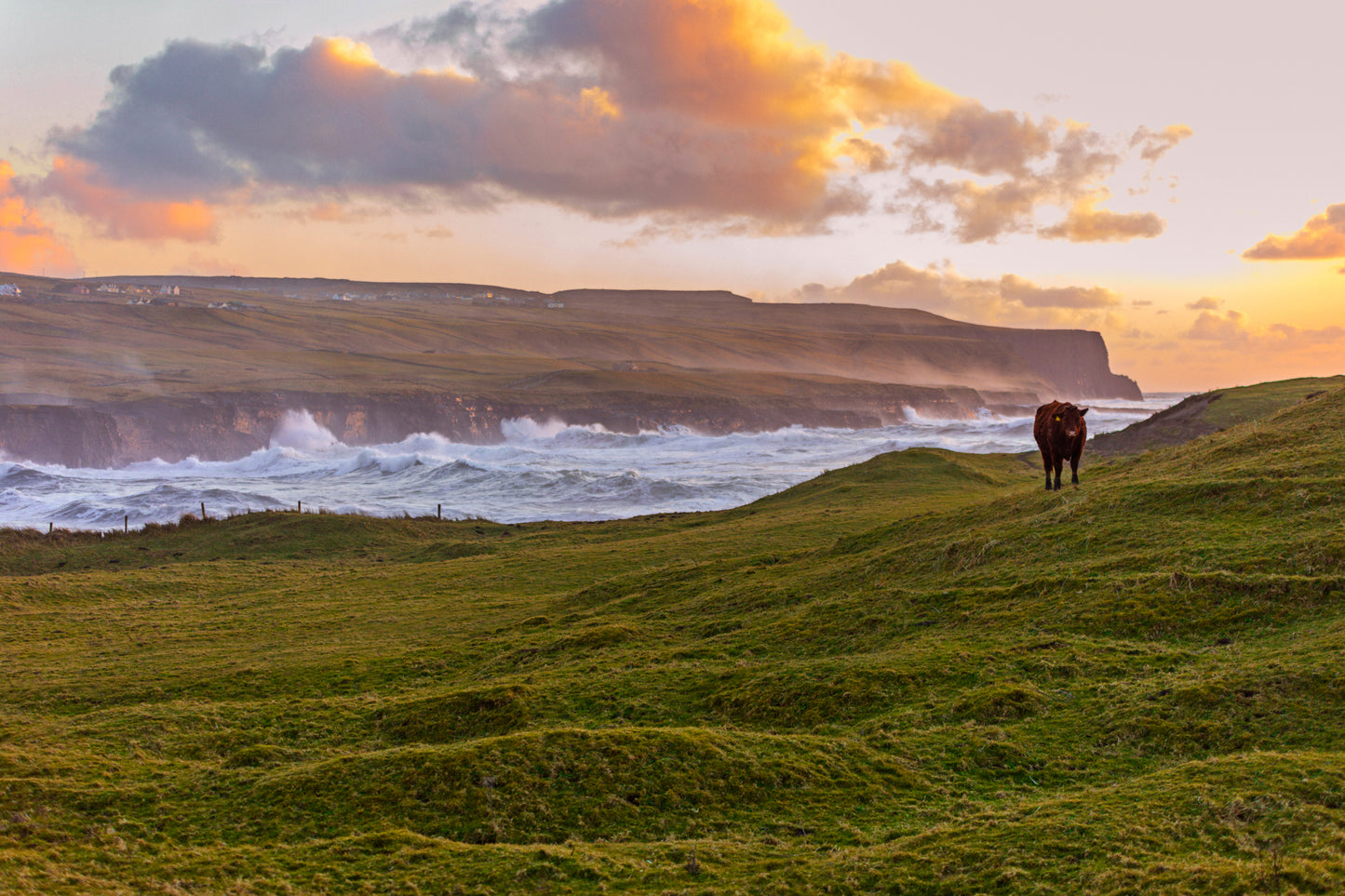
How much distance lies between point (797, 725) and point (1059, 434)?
10768 mm

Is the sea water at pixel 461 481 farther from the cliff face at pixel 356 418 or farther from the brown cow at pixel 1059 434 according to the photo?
the brown cow at pixel 1059 434

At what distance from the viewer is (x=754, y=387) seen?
6255 inches

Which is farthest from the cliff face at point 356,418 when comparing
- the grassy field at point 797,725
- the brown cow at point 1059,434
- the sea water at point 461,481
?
the brown cow at point 1059,434

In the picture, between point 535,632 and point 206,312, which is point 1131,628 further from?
point 206,312

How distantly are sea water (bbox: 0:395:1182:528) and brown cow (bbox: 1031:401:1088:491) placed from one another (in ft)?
102

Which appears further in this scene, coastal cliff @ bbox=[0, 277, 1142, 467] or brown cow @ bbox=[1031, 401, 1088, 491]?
coastal cliff @ bbox=[0, 277, 1142, 467]

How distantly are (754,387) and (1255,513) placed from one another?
481ft

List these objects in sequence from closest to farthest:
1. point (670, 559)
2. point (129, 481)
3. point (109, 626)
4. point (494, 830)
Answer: point (494, 830)
point (109, 626)
point (670, 559)
point (129, 481)

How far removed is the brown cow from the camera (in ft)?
58.2

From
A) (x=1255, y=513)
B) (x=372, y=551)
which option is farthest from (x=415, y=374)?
(x=1255, y=513)

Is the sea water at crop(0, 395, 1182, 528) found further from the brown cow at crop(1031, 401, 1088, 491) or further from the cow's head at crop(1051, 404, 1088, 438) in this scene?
the cow's head at crop(1051, 404, 1088, 438)

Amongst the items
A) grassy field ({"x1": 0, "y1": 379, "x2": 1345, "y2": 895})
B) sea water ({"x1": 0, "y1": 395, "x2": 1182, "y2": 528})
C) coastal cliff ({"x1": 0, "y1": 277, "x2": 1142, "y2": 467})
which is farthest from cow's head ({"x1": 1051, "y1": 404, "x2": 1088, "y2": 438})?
coastal cliff ({"x1": 0, "y1": 277, "x2": 1142, "y2": 467})

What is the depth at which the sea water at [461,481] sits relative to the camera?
49.7 m

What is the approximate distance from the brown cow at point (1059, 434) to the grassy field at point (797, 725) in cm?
82
